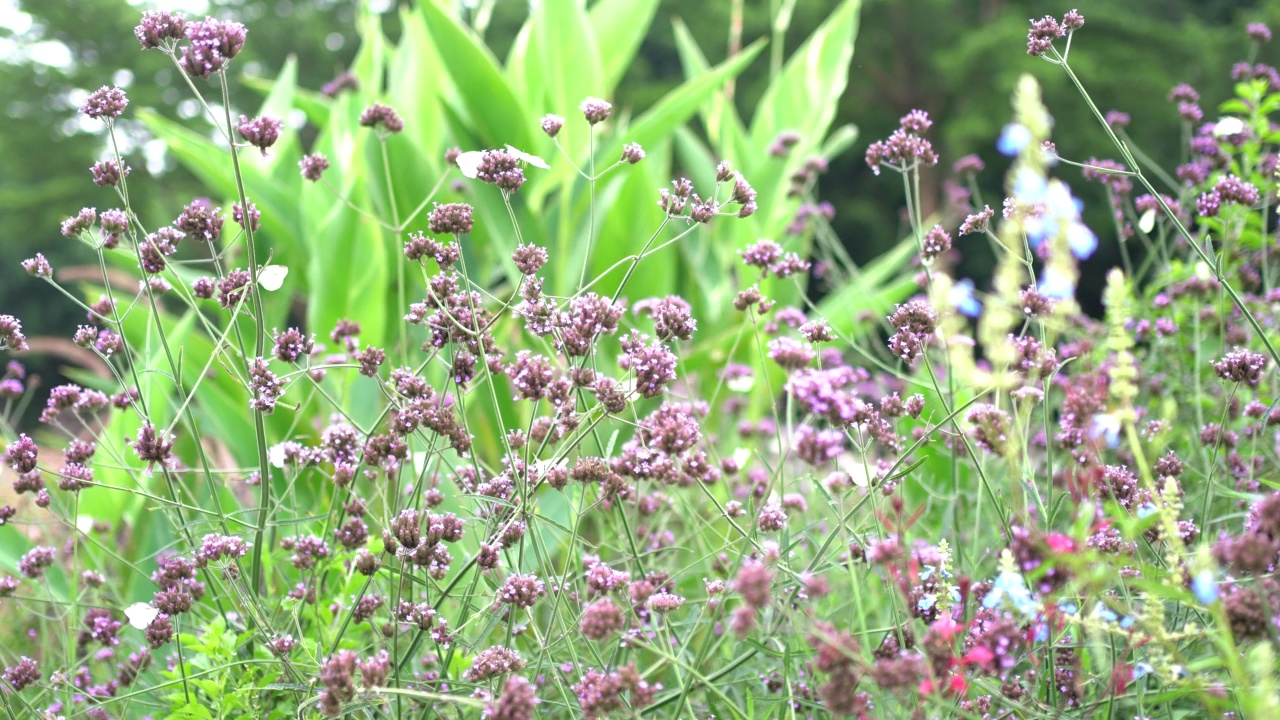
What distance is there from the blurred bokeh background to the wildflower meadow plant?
1076cm

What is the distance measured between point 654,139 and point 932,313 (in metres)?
2.39

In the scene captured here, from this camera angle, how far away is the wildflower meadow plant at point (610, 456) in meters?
1.07

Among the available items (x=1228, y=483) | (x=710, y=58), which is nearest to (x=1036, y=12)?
(x=710, y=58)

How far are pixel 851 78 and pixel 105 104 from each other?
50.1 feet

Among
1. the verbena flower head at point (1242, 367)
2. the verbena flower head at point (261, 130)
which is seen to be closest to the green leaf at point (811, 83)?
the verbena flower head at point (1242, 367)

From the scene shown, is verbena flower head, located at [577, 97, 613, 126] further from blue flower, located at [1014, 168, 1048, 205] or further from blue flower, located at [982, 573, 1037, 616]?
blue flower, located at [982, 573, 1037, 616]

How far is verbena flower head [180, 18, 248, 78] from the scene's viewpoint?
133 centimetres

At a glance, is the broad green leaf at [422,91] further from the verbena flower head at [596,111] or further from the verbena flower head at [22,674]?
the verbena flower head at [22,674]

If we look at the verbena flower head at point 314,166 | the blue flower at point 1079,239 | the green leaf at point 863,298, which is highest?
the verbena flower head at point 314,166

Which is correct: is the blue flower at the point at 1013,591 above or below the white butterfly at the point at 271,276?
below

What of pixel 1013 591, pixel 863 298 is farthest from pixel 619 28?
pixel 1013 591

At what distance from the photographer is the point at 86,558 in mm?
3072

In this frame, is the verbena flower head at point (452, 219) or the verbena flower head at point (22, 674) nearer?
the verbena flower head at point (452, 219)

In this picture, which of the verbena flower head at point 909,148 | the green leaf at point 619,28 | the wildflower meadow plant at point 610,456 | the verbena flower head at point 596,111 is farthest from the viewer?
the green leaf at point 619,28
